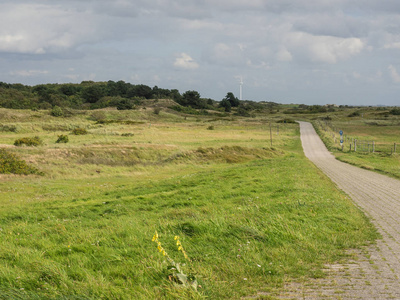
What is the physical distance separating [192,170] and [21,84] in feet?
504

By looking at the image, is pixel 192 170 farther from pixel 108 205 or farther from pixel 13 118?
pixel 13 118

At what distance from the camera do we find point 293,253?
21.1 ft

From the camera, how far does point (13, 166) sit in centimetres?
2580

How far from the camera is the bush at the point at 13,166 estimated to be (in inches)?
993

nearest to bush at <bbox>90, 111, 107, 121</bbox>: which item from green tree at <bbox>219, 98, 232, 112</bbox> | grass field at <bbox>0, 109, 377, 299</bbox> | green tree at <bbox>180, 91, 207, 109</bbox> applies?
green tree at <bbox>180, 91, 207, 109</bbox>

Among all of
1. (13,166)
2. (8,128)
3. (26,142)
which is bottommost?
(13,166)

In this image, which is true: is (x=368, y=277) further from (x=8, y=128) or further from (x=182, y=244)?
(x=8, y=128)

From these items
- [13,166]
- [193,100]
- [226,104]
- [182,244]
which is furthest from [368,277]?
[226,104]

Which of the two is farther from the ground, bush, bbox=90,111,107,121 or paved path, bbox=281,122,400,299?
bush, bbox=90,111,107,121

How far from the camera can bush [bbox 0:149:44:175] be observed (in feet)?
82.7

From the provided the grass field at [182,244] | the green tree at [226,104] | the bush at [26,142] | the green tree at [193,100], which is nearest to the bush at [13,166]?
the bush at [26,142]

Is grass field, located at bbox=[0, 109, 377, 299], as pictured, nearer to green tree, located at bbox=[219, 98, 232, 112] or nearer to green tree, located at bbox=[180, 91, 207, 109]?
green tree, located at bbox=[180, 91, 207, 109]

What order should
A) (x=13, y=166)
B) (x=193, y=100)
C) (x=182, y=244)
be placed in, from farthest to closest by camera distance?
(x=193, y=100)
(x=13, y=166)
(x=182, y=244)

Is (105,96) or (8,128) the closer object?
(8,128)
